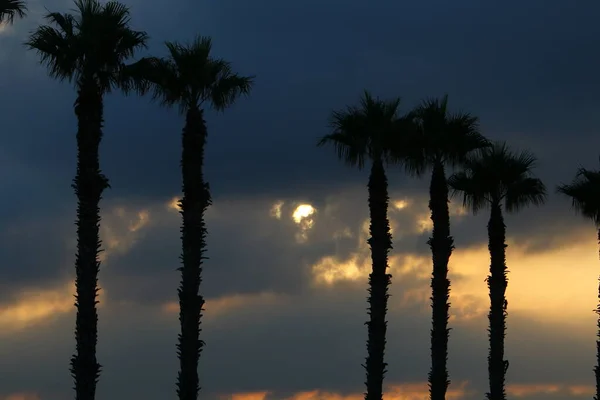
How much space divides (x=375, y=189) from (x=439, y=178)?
5.22 meters

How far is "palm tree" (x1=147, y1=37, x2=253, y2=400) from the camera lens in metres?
48.7

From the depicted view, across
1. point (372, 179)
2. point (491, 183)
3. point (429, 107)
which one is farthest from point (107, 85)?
point (491, 183)

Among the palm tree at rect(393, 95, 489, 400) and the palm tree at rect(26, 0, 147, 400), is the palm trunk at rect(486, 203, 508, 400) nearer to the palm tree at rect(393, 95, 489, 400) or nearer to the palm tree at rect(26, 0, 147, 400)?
the palm tree at rect(393, 95, 489, 400)

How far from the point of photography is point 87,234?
45.8m

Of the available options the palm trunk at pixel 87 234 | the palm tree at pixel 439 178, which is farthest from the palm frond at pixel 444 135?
the palm trunk at pixel 87 234

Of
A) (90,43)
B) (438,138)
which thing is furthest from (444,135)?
(90,43)

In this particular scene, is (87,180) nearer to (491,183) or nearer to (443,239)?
(443,239)

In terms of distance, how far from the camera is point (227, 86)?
5144cm

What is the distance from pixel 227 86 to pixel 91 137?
7470mm

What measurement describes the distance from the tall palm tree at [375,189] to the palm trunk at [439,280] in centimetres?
417

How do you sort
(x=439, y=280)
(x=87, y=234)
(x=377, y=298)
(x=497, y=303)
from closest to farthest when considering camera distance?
(x=87, y=234) → (x=377, y=298) → (x=439, y=280) → (x=497, y=303)

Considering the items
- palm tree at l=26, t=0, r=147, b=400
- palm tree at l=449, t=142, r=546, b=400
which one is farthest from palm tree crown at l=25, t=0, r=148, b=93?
palm tree at l=449, t=142, r=546, b=400

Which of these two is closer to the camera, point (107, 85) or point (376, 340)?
point (107, 85)

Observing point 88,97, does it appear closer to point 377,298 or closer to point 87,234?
point 87,234
